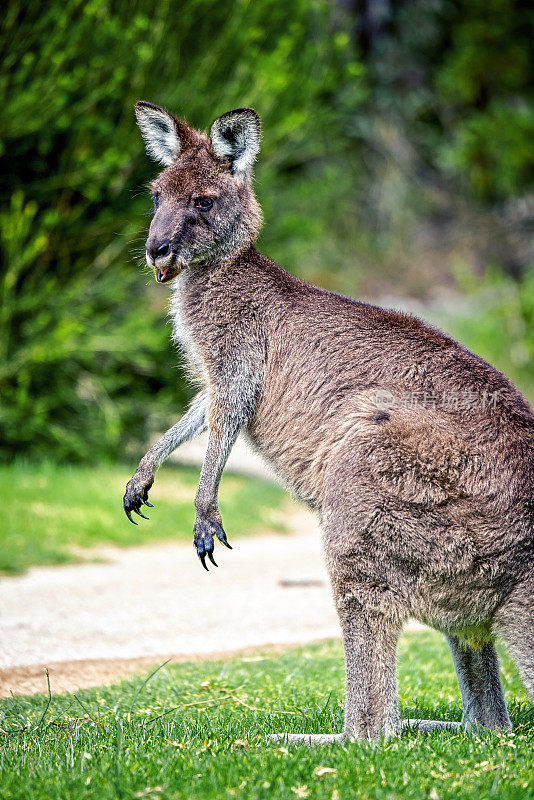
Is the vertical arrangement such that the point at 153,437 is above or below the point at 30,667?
above

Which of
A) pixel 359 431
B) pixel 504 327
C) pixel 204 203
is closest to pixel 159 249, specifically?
pixel 204 203

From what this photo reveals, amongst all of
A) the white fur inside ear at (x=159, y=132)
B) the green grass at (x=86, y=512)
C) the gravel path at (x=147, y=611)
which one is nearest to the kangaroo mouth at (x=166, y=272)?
the white fur inside ear at (x=159, y=132)

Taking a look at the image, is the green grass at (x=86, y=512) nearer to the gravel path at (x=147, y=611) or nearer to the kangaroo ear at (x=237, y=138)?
the gravel path at (x=147, y=611)

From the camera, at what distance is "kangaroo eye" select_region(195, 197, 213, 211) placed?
529 centimetres

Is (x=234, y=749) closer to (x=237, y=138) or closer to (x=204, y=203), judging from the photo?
(x=204, y=203)

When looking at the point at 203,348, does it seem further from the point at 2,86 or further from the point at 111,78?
the point at 111,78

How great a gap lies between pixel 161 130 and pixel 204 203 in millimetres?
599

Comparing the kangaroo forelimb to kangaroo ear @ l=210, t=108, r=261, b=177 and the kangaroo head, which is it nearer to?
the kangaroo head

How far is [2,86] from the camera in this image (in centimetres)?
1084

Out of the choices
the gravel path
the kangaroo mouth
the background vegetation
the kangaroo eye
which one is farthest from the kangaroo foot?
the background vegetation

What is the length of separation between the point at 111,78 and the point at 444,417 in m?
9.27

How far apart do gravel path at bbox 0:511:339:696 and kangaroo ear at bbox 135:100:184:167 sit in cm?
337

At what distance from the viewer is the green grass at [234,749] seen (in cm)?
358

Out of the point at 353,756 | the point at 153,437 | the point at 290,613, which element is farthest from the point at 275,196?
the point at 353,756
